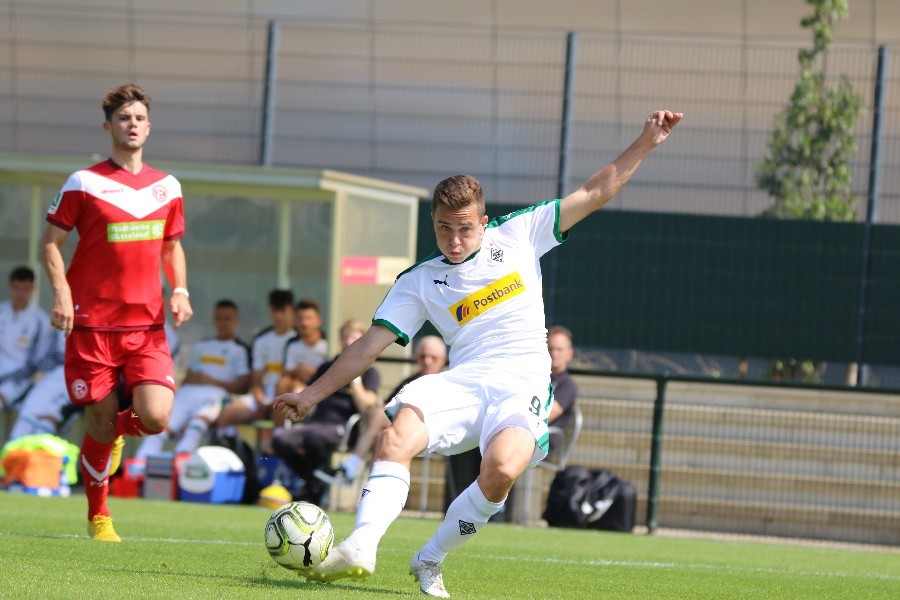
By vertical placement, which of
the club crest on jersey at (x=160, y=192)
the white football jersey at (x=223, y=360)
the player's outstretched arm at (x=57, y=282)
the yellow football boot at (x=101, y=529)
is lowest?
the yellow football boot at (x=101, y=529)

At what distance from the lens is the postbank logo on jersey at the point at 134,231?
7.14 metres

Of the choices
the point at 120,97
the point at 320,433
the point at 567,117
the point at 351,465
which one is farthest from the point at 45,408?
the point at 120,97

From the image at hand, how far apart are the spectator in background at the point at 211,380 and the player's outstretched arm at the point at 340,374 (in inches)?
271

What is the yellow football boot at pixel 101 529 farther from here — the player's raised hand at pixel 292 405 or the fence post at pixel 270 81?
the fence post at pixel 270 81

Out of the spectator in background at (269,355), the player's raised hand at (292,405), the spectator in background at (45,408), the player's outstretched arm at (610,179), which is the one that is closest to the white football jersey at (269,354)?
the spectator in background at (269,355)

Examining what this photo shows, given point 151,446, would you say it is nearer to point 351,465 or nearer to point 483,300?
point 351,465

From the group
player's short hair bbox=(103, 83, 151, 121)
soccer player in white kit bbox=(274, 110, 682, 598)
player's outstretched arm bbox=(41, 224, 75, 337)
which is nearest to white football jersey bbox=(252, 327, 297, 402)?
player's outstretched arm bbox=(41, 224, 75, 337)

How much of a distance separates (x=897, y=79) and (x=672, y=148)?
2.07 metres

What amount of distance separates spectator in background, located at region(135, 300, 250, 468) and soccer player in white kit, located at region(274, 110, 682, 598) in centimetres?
678

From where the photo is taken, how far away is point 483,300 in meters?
5.61

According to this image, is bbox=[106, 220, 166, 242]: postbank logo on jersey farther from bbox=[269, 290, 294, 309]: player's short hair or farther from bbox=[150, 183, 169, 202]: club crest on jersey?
bbox=[269, 290, 294, 309]: player's short hair

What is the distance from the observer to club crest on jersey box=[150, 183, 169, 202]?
23.8ft

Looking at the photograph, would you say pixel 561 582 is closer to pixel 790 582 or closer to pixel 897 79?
pixel 790 582

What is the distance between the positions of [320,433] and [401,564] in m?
4.55
